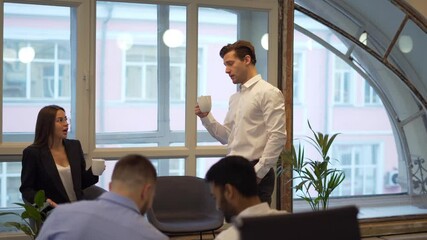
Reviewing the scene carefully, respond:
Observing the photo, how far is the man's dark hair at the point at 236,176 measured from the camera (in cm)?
228

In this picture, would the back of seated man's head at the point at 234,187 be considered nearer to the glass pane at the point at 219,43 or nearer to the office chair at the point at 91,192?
the office chair at the point at 91,192

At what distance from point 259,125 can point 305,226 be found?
5.72 ft

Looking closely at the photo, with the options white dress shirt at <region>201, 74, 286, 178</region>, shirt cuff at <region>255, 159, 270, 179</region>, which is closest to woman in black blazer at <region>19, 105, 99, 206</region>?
white dress shirt at <region>201, 74, 286, 178</region>

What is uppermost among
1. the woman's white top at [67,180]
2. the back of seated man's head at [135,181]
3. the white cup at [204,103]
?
the white cup at [204,103]

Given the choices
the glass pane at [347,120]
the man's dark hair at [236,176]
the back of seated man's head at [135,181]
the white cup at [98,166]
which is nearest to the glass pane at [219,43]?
the glass pane at [347,120]

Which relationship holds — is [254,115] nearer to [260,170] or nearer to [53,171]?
[260,170]

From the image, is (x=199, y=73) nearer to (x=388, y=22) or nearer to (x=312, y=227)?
(x=388, y=22)

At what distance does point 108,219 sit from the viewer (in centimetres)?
196

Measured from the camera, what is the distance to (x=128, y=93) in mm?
4719

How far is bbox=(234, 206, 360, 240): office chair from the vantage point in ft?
5.88

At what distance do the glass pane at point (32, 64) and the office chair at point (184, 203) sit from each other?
0.91m

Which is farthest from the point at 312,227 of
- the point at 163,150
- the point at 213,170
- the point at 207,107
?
the point at 163,150

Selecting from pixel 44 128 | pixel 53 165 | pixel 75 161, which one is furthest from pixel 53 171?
pixel 44 128

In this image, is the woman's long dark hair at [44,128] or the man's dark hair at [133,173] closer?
the man's dark hair at [133,173]
